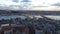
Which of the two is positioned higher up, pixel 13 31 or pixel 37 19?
pixel 37 19

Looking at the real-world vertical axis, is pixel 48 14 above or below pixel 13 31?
above

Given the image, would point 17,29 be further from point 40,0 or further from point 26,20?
point 40,0

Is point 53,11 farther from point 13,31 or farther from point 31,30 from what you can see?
point 13,31

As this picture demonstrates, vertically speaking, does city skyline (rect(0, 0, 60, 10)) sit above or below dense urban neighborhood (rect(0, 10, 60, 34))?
above

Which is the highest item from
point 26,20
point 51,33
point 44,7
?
point 44,7

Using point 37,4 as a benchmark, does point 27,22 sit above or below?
below

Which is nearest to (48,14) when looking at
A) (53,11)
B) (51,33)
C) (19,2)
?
(53,11)

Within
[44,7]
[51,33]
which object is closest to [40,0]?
[44,7]

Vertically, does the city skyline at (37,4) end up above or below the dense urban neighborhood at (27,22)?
above

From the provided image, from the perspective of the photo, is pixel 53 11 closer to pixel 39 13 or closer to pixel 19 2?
pixel 39 13
